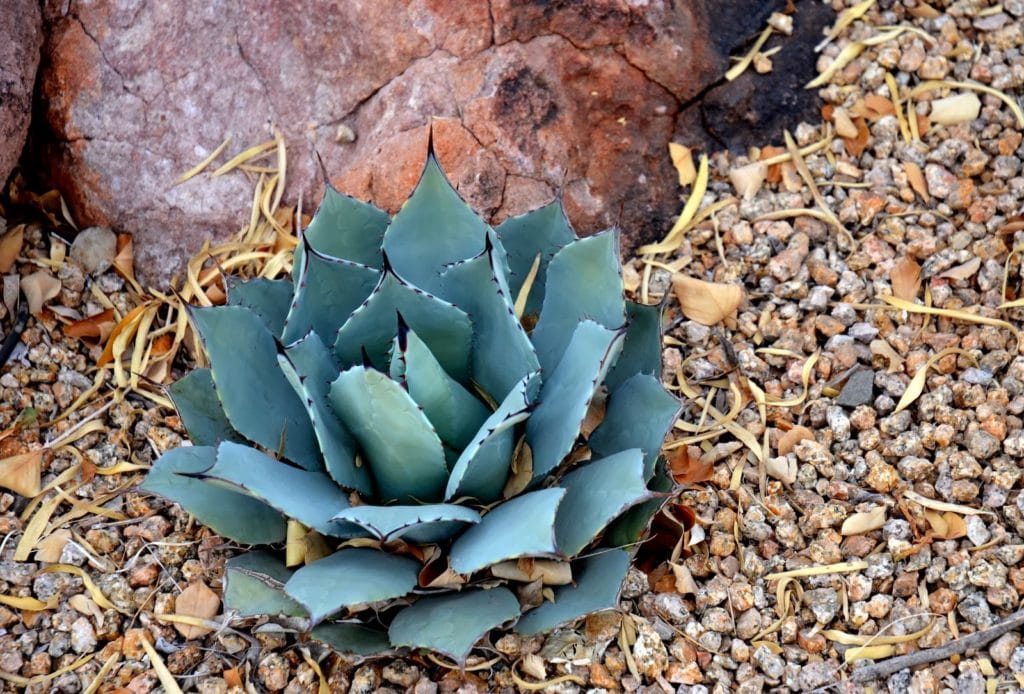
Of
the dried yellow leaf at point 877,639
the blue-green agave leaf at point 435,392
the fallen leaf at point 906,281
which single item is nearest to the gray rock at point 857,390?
the fallen leaf at point 906,281

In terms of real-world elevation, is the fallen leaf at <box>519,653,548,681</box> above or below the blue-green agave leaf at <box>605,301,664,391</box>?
below

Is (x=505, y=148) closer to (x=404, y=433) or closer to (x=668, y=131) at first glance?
(x=668, y=131)

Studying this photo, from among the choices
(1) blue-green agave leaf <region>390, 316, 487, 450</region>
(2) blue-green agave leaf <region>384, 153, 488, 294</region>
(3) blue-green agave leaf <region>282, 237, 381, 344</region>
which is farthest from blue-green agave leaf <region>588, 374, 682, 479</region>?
(3) blue-green agave leaf <region>282, 237, 381, 344</region>

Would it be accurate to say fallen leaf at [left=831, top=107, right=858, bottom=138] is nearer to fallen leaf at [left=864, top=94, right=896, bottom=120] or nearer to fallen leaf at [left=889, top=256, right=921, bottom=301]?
fallen leaf at [left=864, top=94, right=896, bottom=120]

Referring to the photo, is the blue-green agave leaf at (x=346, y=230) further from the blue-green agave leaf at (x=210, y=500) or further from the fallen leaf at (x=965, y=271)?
the fallen leaf at (x=965, y=271)

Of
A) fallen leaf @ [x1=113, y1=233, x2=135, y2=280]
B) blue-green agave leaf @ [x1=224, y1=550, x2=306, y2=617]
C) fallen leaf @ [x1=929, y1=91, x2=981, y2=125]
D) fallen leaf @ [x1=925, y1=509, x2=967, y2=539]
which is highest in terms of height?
fallen leaf @ [x1=113, y1=233, x2=135, y2=280]

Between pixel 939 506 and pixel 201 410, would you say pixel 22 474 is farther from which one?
pixel 939 506

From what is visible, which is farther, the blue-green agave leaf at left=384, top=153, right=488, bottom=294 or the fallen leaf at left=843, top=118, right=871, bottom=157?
the fallen leaf at left=843, top=118, right=871, bottom=157

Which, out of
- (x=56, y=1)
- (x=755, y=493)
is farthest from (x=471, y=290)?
(x=56, y=1)
